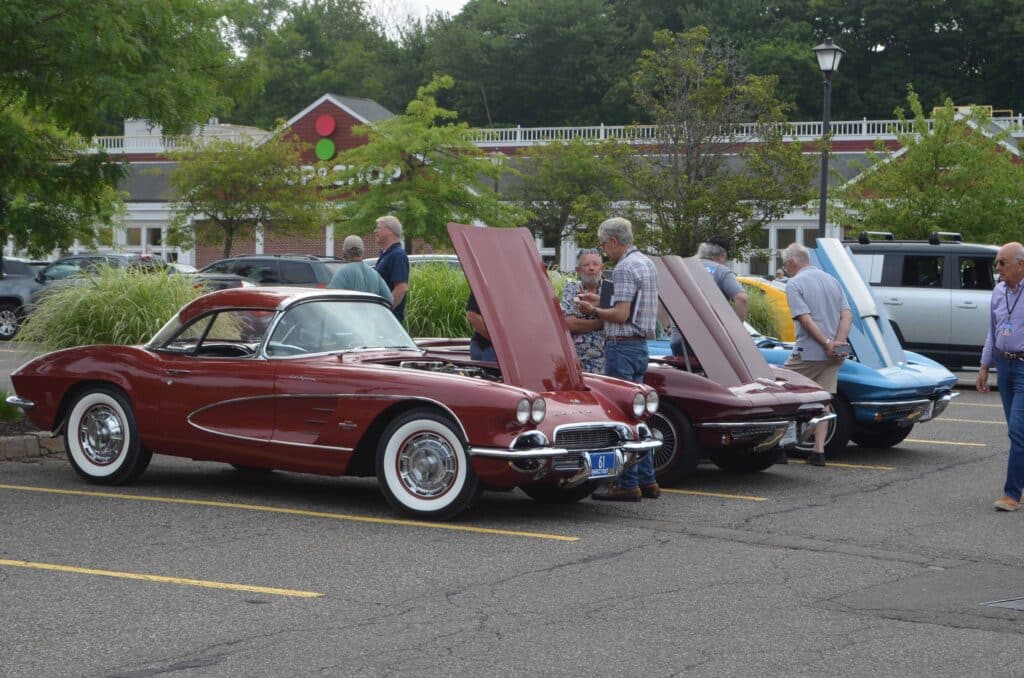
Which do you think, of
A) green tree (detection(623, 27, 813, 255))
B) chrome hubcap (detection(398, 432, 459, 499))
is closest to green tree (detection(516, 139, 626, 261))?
green tree (detection(623, 27, 813, 255))

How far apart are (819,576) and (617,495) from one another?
8.35 feet

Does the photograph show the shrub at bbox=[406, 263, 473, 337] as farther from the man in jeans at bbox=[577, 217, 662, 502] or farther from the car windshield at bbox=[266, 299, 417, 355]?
the man in jeans at bbox=[577, 217, 662, 502]

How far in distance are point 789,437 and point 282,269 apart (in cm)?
1785

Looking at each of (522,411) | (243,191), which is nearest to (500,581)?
(522,411)

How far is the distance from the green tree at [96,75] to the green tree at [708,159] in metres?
16.6

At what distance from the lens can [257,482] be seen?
1057cm

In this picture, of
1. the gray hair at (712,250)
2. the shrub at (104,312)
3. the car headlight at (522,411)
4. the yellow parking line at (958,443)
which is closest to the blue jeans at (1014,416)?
the gray hair at (712,250)

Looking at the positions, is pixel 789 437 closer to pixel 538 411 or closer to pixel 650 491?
pixel 650 491

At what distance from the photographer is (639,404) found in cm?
953

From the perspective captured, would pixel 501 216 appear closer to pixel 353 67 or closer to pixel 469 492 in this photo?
pixel 469 492

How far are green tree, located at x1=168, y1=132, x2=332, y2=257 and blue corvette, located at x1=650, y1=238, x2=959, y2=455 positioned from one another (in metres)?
28.1

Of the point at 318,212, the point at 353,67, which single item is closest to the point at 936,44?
the point at 353,67

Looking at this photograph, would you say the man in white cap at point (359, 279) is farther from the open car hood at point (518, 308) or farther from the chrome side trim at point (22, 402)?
the chrome side trim at point (22, 402)

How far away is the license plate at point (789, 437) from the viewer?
10773 mm
